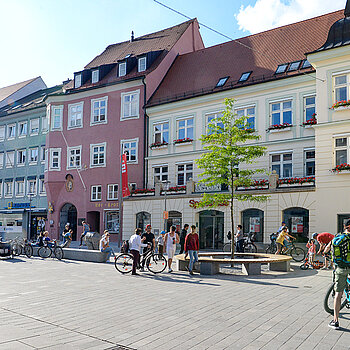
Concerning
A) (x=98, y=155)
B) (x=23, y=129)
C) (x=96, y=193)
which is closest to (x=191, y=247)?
(x=96, y=193)

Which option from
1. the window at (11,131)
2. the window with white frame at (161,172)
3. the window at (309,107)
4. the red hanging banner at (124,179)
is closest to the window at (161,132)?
the window with white frame at (161,172)

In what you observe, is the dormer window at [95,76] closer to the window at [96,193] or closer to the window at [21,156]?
the window at [96,193]

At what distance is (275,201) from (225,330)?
18280mm

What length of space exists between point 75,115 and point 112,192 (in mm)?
8555

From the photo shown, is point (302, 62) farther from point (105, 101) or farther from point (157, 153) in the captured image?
point (105, 101)

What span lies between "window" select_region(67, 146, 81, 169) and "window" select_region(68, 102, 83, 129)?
206 cm

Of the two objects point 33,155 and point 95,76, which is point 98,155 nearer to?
point 95,76

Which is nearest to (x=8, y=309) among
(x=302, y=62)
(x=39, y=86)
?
(x=302, y=62)

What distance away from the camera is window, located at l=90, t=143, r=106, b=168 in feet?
118

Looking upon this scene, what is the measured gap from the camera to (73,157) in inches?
1500

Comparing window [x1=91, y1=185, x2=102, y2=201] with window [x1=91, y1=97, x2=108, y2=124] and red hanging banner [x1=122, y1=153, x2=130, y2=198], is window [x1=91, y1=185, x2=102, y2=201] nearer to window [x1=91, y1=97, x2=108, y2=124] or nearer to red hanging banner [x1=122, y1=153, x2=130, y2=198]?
red hanging banner [x1=122, y1=153, x2=130, y2=198]

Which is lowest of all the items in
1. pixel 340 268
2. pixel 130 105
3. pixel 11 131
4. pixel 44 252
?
pixel 44 252

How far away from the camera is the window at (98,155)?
36.1 metres

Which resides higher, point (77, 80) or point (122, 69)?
point (122, 69)
